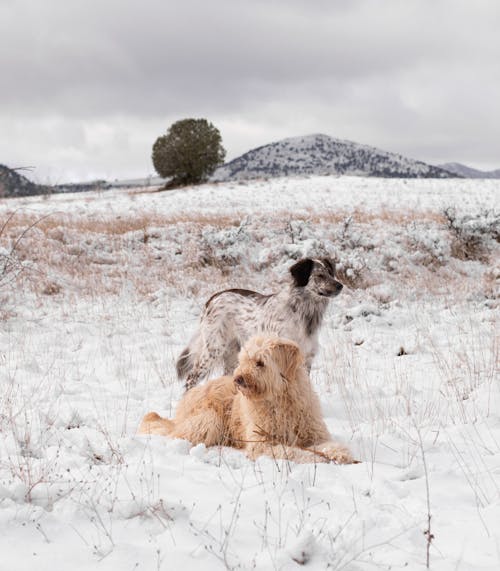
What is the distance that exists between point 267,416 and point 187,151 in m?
51.7

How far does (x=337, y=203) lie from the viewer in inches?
1037

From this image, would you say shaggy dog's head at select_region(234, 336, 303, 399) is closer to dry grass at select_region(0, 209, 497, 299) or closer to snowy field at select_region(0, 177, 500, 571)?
snowy field at select_region(0, 177, 500, 571)

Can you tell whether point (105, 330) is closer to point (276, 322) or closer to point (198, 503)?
point (276, 322)

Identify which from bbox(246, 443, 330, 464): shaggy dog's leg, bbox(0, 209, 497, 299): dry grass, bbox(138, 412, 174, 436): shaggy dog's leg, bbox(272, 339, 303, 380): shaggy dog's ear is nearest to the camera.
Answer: bbox(246, 443, 330, 464): shaggy dog's leg

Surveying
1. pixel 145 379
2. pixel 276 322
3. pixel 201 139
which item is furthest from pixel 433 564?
pixel 201 139

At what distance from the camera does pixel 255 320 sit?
688 centimetres

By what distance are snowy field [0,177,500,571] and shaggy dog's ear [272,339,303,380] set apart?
801 millimetres

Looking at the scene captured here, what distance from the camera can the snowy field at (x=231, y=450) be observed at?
273cm

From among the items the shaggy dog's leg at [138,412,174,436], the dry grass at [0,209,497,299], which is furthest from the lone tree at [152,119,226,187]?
the shaggy dog's leg at [138,412,174,436]

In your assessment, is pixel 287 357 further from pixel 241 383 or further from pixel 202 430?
pixel 202 430

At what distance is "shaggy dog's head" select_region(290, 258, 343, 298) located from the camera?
7.04 metres

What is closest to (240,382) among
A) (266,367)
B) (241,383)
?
(241,383)

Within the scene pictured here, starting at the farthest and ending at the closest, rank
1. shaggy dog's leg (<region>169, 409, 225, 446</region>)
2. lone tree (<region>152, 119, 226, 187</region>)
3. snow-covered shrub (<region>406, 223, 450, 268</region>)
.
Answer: lone tree (<region>152, 119, 226, 187</region>)
snow-covered shrub (<region>406, 223, 450, 268</region>)
shaggy dog's leg (<region>169, 409, 225, 446</region>)

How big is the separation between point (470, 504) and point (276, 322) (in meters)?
3.84
